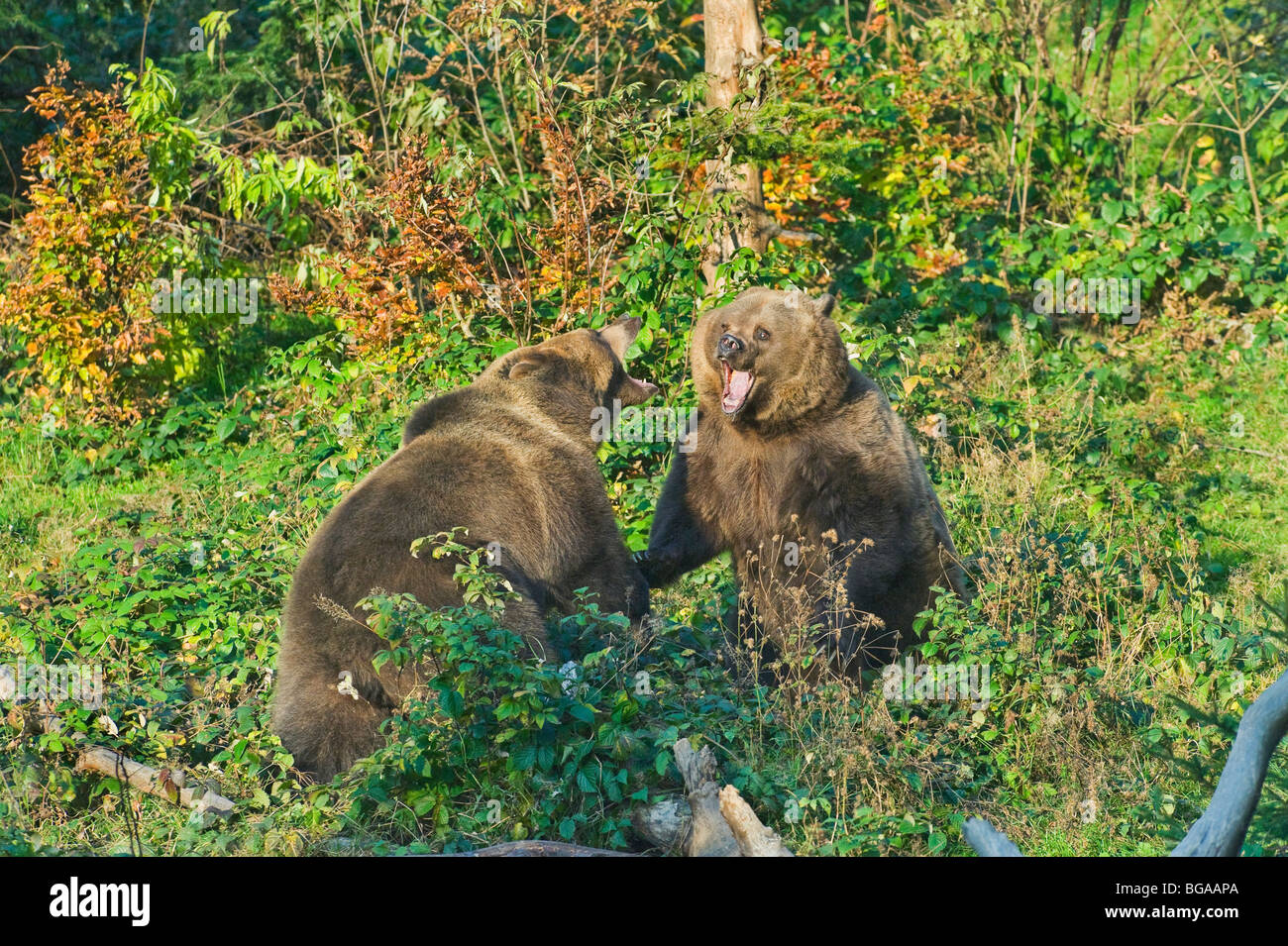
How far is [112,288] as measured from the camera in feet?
33.0

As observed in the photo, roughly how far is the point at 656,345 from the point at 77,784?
4857 millimetres

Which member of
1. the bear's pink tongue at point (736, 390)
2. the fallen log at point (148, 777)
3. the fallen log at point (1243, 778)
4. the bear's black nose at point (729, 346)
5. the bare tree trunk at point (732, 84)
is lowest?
the fallen log at point (148, 777)

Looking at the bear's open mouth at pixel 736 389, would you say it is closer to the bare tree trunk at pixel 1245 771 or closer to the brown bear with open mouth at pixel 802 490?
the brown bear with open mouth at pixel 802 490

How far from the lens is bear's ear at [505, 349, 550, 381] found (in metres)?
6.97

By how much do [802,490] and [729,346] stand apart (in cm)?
76

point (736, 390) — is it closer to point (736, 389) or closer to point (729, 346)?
point (736, 389)

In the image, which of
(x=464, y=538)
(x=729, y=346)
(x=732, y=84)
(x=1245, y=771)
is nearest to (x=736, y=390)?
(x=729, y=346)

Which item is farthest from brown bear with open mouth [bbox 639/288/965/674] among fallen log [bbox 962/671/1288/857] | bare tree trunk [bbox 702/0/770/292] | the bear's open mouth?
bare tree trunk [bbox 702/0/770/292]

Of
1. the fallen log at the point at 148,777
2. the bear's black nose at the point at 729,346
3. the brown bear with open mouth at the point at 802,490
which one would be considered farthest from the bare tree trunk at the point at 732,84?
the fallen log at the point at 148,777

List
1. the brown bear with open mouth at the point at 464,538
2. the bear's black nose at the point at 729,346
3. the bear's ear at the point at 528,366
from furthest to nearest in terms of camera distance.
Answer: the bear's ear at the point at 528,366 → the bear's black nose at the point at 729,346 → the brown bear with open mouth at the point at 464,538

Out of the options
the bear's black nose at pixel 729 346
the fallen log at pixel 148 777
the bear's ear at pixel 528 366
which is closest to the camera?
the fallen log at pixel 148 777

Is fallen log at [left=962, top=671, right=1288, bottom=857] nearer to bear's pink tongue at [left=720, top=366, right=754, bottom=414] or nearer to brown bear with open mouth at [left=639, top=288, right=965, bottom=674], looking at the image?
brown bear with open mouth at [left=639, top=288, right=965, bottom=674]

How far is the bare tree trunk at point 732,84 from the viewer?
9812 millimetres

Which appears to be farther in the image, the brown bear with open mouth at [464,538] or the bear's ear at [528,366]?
Answer: the bear's ear at [528,366]
